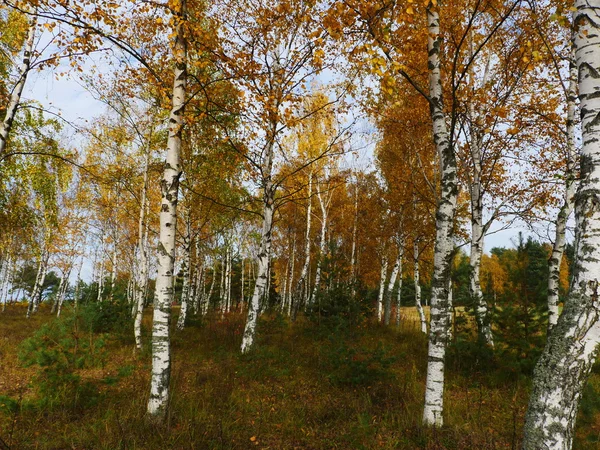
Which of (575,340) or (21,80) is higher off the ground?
(21,80)

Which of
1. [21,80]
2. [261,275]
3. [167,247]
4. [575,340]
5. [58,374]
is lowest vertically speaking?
[58,374]

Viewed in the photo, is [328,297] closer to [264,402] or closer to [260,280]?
A: [260,280]

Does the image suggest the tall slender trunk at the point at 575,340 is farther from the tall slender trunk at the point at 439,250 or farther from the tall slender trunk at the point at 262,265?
the tall slender trunk at the point at 262,265

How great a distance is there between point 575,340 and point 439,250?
2.50 m

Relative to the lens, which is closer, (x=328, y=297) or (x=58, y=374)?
(x=58, y=374)

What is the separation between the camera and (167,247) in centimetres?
464

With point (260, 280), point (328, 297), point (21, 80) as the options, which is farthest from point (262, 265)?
point (21, 80)

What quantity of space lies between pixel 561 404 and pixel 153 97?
39.0 feet

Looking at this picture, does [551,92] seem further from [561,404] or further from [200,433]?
[200,433]

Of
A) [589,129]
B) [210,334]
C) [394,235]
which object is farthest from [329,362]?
[394,235]

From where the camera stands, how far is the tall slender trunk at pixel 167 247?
4.43 meters

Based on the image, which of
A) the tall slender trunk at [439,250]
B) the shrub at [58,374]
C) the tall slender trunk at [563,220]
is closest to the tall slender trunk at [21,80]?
the shrub at [58,374]

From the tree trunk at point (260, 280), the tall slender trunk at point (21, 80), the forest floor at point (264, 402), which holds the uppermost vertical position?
the tall slender trunk at point (21, 80)

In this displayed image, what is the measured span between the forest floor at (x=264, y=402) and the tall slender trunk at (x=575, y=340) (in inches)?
65.3
